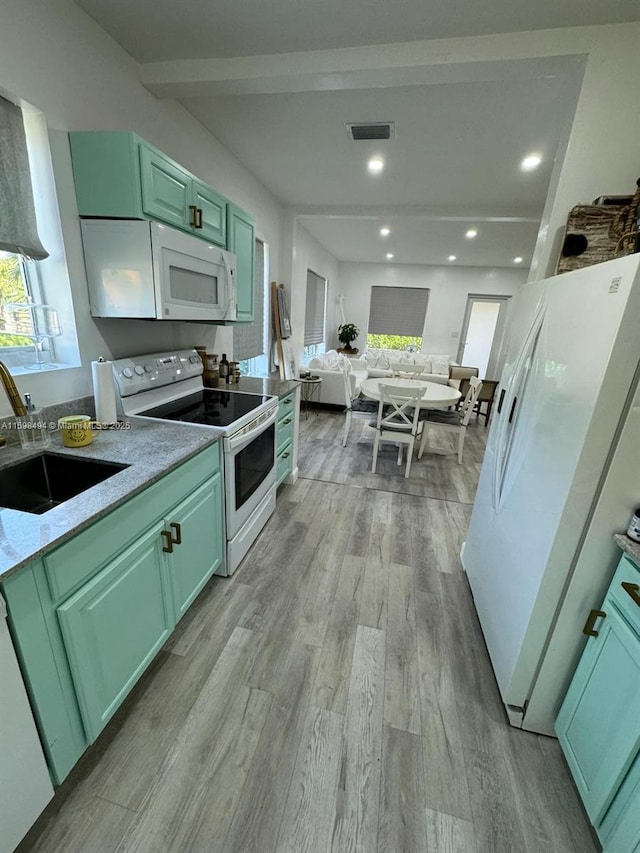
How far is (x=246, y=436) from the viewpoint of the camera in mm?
1830

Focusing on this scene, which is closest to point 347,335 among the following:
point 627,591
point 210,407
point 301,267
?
point 301,267

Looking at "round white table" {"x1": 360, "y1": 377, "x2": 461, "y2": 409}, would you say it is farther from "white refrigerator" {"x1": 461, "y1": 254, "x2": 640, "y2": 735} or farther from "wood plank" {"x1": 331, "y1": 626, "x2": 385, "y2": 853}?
"wood plank" {"x1": 331, "y1": 626, "x2": 385, "y2": 853}

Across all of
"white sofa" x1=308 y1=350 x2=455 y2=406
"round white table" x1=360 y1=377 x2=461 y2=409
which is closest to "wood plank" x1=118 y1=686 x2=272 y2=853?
"round white table" x1=360 y1=377 x2=461 y2=409

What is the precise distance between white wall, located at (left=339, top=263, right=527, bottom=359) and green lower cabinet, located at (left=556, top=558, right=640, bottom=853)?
763cm

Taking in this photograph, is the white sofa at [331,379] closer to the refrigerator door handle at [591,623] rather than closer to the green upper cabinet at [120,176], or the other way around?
the green upper cabinet at [120,176]

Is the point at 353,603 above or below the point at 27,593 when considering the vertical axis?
below

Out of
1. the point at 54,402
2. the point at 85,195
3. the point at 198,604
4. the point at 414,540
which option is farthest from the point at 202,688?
the point at 85,195

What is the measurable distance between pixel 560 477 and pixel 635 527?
218mm

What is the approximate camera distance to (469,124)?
227 centimetres

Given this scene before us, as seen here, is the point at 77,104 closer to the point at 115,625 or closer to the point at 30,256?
the point at 30,256

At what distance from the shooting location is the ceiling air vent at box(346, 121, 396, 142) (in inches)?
90.8

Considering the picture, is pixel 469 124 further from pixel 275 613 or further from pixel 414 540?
pixel 275 613

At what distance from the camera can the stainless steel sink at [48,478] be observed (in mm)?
1229

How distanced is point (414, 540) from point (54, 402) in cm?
226
